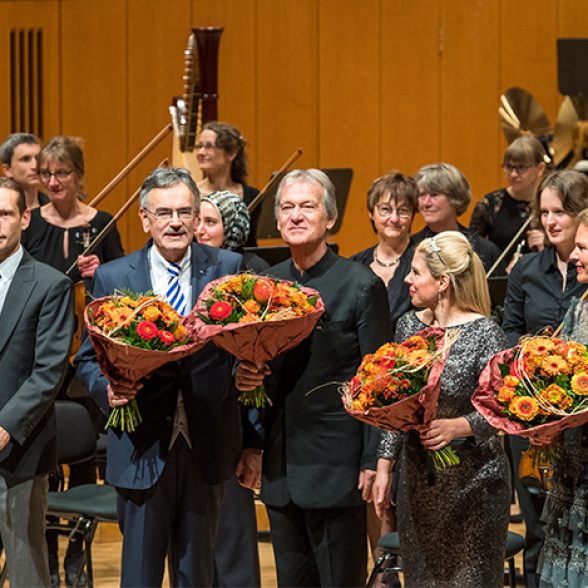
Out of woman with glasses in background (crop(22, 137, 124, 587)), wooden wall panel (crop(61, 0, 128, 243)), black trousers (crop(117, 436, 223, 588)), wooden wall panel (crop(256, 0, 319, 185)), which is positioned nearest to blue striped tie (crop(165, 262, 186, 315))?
black trousers (crop(117, 436, 223, 588))

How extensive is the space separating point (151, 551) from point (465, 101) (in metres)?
5.59

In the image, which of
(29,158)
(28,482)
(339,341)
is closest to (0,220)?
(28,482)

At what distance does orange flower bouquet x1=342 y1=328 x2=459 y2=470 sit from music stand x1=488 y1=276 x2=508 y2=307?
1.76m

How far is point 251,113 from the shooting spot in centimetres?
870

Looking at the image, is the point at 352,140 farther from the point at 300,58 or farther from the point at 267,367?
the point at 267,367

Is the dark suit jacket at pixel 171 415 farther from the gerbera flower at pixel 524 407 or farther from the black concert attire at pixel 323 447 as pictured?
the gerbera flower at pixel 524 407

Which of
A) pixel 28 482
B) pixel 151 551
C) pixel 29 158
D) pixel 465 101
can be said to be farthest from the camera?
pixel 465 101

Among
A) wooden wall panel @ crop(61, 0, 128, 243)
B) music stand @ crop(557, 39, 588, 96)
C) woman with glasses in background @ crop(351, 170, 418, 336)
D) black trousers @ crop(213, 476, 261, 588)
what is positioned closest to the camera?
black trousers @ crop(213, 476, 261, 588)

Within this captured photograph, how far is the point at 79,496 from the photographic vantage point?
15.2 feet

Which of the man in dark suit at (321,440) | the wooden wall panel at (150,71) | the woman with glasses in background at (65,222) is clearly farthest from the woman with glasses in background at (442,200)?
the wooden wall panel at (150,71)

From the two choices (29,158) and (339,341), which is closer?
(339,341)

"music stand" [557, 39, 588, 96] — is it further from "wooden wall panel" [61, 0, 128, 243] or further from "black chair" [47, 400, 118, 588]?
"black chair" [47, 400, 118, 588]

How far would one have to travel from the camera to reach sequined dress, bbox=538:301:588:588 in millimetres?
3387

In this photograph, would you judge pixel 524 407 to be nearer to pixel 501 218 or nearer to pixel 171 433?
pixel 171 433
